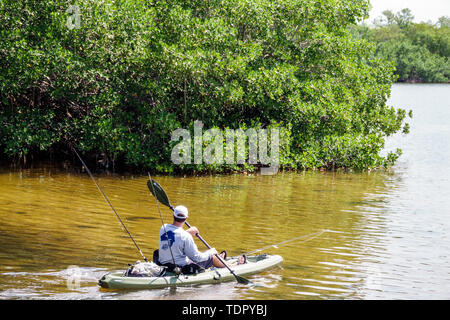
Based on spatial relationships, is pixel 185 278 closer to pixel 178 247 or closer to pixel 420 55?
pixel 178 247

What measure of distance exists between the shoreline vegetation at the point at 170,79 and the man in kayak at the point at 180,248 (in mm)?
9603

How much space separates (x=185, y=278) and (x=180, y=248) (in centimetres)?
47

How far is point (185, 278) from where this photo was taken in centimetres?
868

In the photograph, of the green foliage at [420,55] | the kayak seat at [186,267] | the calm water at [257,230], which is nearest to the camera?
the kayak seat at [186,267]

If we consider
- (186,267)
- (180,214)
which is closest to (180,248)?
(186,267)

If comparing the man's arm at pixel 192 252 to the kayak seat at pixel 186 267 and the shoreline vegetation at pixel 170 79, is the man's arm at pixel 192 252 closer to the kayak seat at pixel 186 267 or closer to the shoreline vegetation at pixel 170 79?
the kayak seat at pixel 186 267

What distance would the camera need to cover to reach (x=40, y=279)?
861 centimetres

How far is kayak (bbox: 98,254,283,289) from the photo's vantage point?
823 centimetres

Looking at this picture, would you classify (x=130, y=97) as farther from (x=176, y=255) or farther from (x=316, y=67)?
(x=176, y=255)

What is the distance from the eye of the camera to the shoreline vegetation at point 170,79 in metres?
17.3

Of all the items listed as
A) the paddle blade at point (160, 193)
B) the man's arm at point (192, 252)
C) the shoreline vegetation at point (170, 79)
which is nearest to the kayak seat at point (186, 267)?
the man's arm at point (192, 252)

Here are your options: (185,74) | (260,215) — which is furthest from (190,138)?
(260,215)

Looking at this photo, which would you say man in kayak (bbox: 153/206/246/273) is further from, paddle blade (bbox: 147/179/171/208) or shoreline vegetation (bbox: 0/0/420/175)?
shoreline vegetation (bbox: 0/0/420/175)
